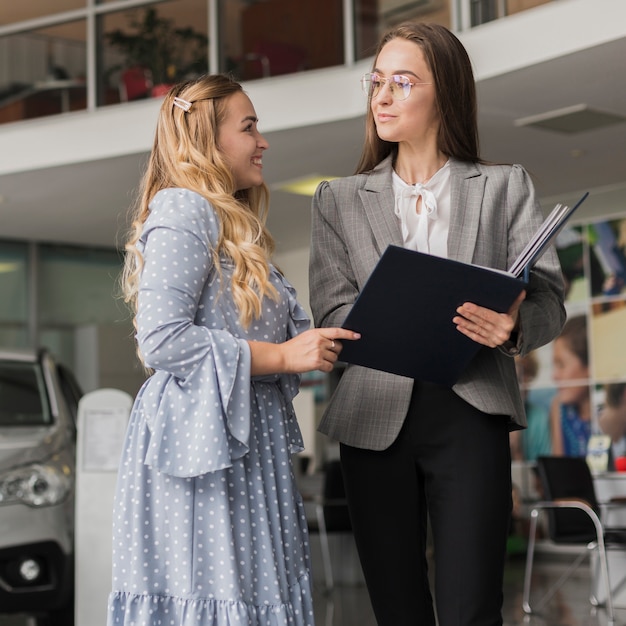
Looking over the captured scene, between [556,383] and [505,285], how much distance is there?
27.2 feet

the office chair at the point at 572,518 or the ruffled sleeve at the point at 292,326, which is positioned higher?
the ruffled sleeve at the point at 292,326

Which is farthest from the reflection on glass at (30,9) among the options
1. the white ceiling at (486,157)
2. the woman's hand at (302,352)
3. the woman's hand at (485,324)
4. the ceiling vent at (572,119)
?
the woman's hand at (485,324)

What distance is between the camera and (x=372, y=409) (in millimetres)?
2096

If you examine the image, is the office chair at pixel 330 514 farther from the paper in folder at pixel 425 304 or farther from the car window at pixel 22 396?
the paper in folder at pixel 425 304

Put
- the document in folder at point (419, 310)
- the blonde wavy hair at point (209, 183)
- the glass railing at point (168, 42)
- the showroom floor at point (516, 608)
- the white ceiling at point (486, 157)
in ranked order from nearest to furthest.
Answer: the document in folder at point (419, 310) < the blonde wavy hair at point (209, 183) < the showroom floor at point (516, 608) < the white ceiling at point (486, 157) < the glass railing at point (168, 42)

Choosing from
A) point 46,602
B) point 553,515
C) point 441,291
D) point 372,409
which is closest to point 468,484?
point 372,409

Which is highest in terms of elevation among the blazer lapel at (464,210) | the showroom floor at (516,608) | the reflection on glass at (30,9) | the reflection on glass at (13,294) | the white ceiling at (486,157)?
the reflection on glass at (30,9)

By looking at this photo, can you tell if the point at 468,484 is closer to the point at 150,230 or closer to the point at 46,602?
the point at 150,230

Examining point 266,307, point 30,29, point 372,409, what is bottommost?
point 372,409

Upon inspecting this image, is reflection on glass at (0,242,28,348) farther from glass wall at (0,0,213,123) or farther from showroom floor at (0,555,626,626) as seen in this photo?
showroom floor at (0,555,626,626)

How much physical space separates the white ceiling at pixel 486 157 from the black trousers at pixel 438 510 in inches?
177

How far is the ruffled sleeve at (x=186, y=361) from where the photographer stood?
1924mm

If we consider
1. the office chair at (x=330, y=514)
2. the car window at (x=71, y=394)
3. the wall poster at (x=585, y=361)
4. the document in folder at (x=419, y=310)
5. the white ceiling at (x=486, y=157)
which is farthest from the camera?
the wall poster at (x=585, y=361)

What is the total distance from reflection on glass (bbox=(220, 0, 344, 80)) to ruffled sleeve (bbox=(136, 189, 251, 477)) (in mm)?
5962
